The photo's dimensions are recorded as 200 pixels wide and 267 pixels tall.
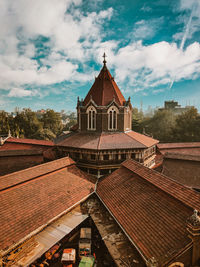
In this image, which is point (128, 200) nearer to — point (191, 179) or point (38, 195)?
point (38, 195)

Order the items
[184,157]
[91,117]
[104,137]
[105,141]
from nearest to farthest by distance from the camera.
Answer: [184,157] < [105,141] < [104,137] < [91,117]

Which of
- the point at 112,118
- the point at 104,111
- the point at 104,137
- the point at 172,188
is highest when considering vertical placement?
the point at 104,111

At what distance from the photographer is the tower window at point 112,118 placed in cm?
2008

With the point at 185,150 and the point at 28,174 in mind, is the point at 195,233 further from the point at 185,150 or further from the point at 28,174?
the point at 185,150

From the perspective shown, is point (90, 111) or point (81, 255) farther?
point (90, 111)

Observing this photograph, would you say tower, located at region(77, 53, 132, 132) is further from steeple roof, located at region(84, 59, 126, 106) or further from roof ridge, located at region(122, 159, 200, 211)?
roof ridge, located at region(122, 159, 200, 211)

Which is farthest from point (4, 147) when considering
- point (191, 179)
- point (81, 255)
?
point (191, 179)

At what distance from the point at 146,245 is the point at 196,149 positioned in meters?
22.2

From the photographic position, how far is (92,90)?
882 inches

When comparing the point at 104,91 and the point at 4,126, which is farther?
the point at 4,126

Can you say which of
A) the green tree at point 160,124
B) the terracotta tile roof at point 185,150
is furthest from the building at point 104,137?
the green tree at point 160,124

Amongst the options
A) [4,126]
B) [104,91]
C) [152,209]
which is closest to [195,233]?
[152,209]

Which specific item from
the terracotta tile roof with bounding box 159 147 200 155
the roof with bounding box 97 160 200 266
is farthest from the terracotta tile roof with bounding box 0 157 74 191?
the terracotta tile roof with bounding box 159 147 200 155

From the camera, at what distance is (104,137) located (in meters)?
18.4
